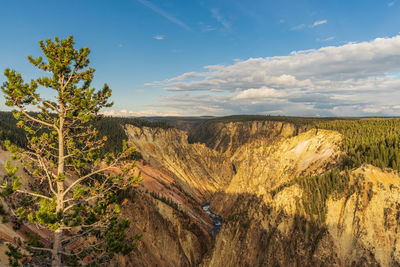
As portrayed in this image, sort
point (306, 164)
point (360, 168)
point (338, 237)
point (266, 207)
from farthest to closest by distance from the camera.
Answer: point (306, 164) < point (266, 207) < point (360, 168) < point (338, 237)

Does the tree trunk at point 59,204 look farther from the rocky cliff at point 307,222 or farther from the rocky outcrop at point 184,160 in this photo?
the rocky outcrop at point 184,160

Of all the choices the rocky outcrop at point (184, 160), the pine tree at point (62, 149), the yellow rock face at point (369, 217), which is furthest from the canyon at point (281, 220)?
the rocky outcrop at point (184, 160)

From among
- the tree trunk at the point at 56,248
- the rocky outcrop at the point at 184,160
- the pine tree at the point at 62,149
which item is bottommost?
the rocky outcrop at the point at 184,160

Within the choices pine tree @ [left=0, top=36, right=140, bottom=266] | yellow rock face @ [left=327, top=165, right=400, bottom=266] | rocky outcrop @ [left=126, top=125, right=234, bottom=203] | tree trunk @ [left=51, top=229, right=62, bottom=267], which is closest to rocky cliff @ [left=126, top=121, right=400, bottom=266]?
yellow rock face @ [left=327, top=165, right=400, bottom=266]

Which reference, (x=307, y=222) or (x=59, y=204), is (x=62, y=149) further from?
(x=307, y=222)

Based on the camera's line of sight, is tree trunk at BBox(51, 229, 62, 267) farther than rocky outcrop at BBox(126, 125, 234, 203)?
No

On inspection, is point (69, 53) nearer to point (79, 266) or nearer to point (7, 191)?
point (7, 191)

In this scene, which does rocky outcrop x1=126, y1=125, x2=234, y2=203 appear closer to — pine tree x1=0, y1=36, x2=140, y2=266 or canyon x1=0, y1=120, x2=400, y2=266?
canyon x1=0, y1=120, x2=400, y2=266

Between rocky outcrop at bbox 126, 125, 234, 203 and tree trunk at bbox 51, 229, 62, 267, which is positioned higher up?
tree trunk at bbox 51, 229, 62, 267

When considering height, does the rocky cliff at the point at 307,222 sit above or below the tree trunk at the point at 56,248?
below

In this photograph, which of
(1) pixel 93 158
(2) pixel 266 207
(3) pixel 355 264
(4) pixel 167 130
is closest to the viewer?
(1) pixel 93 158

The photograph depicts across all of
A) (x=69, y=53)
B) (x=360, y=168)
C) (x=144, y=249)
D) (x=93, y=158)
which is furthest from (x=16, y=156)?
(x=360, y=168)
